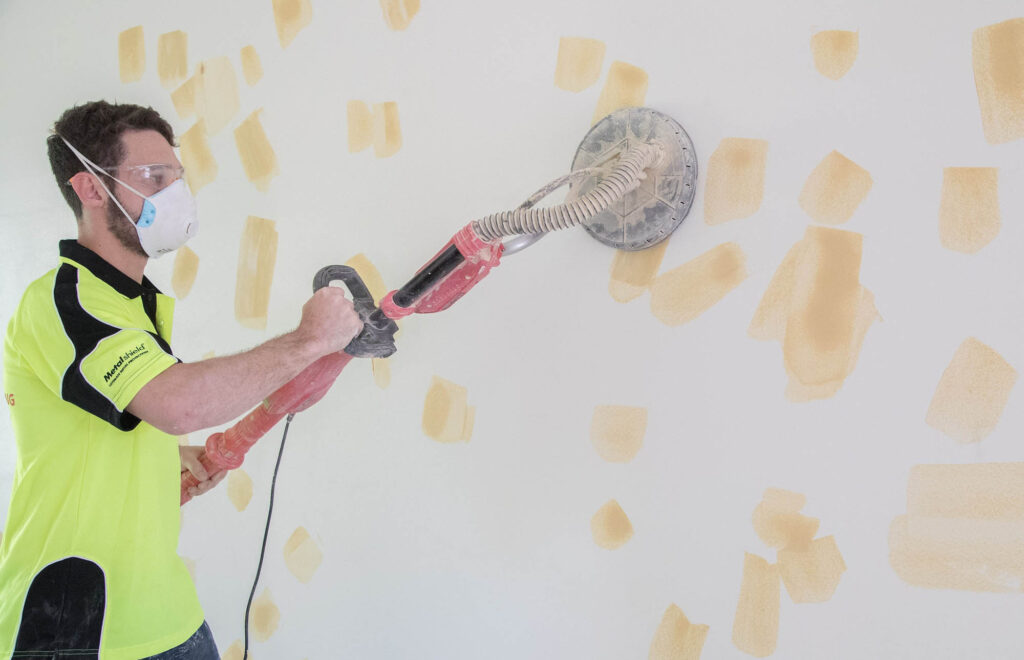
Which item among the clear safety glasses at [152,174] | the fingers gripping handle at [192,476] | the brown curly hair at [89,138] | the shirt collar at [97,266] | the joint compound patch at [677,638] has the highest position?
the brown curly hair at [89,138]

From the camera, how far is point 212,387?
1194 mm

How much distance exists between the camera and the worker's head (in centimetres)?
142

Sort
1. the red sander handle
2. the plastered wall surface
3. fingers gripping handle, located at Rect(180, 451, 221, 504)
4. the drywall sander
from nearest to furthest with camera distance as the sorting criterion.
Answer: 1. the plastered wall surface
2. the drywall sander
3. the red sander handle
4. fingers gripping handle, located at Rect(180, 451, 221, 504)

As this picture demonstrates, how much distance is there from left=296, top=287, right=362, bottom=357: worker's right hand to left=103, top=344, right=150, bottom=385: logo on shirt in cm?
23

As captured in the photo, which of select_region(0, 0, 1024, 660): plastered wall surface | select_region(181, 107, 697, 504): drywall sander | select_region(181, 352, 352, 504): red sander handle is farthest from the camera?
select_region(181, 352, 352, 504): red sander handle

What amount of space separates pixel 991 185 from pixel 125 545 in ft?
4.54

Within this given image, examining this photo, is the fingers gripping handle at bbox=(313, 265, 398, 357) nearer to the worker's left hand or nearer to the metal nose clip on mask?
the metal nose clip on mask

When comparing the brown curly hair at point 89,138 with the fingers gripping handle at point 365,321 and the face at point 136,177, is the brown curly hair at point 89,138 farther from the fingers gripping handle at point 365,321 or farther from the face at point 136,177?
the fingers gripping handle at point 365,321

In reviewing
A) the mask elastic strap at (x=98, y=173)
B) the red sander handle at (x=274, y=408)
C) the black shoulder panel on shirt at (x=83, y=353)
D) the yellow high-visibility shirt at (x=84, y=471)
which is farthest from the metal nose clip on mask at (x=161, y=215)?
the red sander handle at (x=274, y=408)

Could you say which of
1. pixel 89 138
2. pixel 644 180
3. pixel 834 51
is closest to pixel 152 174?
pixel 89 138

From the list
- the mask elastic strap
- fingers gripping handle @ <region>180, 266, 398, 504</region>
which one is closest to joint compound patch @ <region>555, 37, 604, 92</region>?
fingers gripping handle @ <region>180, 266, 398, 504</region>

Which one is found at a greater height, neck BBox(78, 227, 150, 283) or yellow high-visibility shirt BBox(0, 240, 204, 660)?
neck BBox(78, 227, 150, 283)

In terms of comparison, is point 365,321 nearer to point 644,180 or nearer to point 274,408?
point 274,408

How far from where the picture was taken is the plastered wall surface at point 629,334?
3.75 feet
